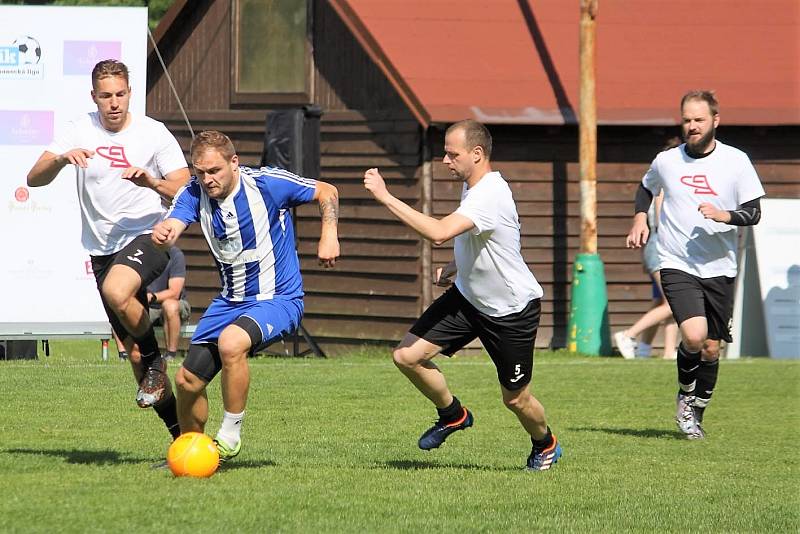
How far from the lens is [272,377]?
48.6 ft

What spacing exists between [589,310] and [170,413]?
11.4 m

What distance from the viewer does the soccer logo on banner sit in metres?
15.9

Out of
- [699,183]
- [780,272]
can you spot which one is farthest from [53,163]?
[780,272]

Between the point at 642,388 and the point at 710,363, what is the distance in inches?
141

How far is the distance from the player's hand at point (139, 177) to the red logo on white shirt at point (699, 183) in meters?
4.00

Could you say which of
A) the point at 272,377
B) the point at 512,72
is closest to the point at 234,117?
the point at 512,72

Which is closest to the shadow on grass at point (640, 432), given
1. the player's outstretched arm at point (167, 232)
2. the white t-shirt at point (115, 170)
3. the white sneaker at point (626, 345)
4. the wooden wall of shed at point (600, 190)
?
the white t-shirt at point (115, 170)

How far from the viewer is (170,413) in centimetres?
924

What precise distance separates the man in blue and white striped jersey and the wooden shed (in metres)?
11.6

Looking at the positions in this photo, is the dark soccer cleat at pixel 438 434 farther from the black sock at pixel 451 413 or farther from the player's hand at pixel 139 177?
the player's hand at pixel 139 177

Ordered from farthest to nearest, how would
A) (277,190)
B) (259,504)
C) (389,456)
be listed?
(389,456), (277,190), (259,504)

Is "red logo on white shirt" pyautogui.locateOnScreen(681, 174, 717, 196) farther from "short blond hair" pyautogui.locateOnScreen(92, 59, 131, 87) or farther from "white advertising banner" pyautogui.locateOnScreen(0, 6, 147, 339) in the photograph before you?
"white advertising banner" pyautogui.locateOnScreen(0, 6, 147, 339)

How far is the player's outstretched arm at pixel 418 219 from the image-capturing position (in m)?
7.66

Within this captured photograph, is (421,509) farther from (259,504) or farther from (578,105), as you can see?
(578,105)
